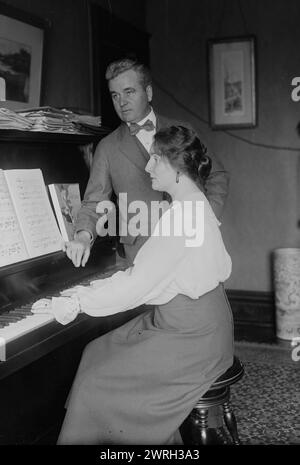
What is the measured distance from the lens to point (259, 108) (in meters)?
4.81

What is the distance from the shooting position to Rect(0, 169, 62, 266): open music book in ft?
7.44

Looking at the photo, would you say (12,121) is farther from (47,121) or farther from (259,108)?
(259,108)

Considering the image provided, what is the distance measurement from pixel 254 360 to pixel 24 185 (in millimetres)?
2368

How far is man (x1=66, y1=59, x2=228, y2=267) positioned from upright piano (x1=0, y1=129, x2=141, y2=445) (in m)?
0.12

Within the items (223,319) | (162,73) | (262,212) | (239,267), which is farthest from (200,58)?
(223,319)

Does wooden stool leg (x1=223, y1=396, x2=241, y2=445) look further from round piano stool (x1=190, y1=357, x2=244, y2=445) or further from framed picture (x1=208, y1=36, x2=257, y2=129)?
framed picture (x1=208, y1=36, x2=257, y2=129)

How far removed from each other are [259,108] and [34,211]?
2901 mm

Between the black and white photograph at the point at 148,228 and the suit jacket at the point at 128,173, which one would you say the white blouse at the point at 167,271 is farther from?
the suit jacket at the point at 128,173

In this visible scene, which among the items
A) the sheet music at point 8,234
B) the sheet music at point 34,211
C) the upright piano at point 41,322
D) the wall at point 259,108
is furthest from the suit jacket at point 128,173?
the wall at point 259,108

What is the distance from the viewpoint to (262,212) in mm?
4914

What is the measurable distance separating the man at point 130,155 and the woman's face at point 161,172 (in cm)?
69

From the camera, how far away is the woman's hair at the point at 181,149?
214cm

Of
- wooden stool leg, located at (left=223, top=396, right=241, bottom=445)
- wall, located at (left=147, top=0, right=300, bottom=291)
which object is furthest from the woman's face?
wall, located at (left=147, top=0, right=300, bottom=291)
